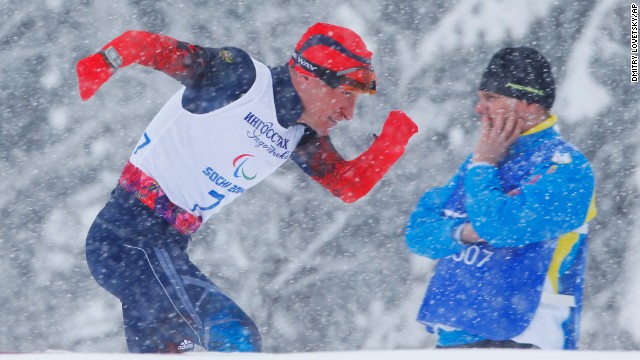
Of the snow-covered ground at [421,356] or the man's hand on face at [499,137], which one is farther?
the man's hand on face at [499,137]

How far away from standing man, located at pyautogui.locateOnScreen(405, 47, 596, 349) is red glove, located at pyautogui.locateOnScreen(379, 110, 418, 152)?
53 centimetres

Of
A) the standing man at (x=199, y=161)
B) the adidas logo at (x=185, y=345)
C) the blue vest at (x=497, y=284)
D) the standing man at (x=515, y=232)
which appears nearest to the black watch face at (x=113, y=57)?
the standing man at (x=199, y=161)

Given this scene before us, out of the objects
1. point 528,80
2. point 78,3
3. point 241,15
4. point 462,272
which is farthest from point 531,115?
point 78,3

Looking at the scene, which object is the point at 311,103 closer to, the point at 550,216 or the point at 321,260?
the point at 550,216

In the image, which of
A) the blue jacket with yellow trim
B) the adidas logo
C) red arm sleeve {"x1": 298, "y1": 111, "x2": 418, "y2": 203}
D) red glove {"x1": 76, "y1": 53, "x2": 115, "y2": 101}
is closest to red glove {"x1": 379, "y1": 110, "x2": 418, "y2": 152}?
red arm sleeve {"x1": 298, "y1": 111, "x2": 418, "y2": 203}

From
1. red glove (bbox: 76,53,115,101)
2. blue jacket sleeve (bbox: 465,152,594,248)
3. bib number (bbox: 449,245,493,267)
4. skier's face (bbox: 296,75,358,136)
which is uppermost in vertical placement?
red glove (bbox: 76,53,115,101)

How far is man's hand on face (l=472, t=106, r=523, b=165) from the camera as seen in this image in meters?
2.32

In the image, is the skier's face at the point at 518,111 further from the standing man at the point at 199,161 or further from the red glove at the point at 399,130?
the red glove at the point at 399,130

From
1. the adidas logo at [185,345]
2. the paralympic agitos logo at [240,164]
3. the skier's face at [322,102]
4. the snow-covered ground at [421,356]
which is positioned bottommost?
the adidas logo at [185,345]

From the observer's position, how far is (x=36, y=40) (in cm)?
537

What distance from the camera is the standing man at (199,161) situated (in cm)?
256

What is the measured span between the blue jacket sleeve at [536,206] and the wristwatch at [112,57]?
1.03 metres

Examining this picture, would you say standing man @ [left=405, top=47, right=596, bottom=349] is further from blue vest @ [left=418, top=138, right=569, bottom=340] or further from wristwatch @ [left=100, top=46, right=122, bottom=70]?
wristwatch @ [left=100, top=46, right=122, bottom=70]

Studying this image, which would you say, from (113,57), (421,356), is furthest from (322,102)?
(421,356)
